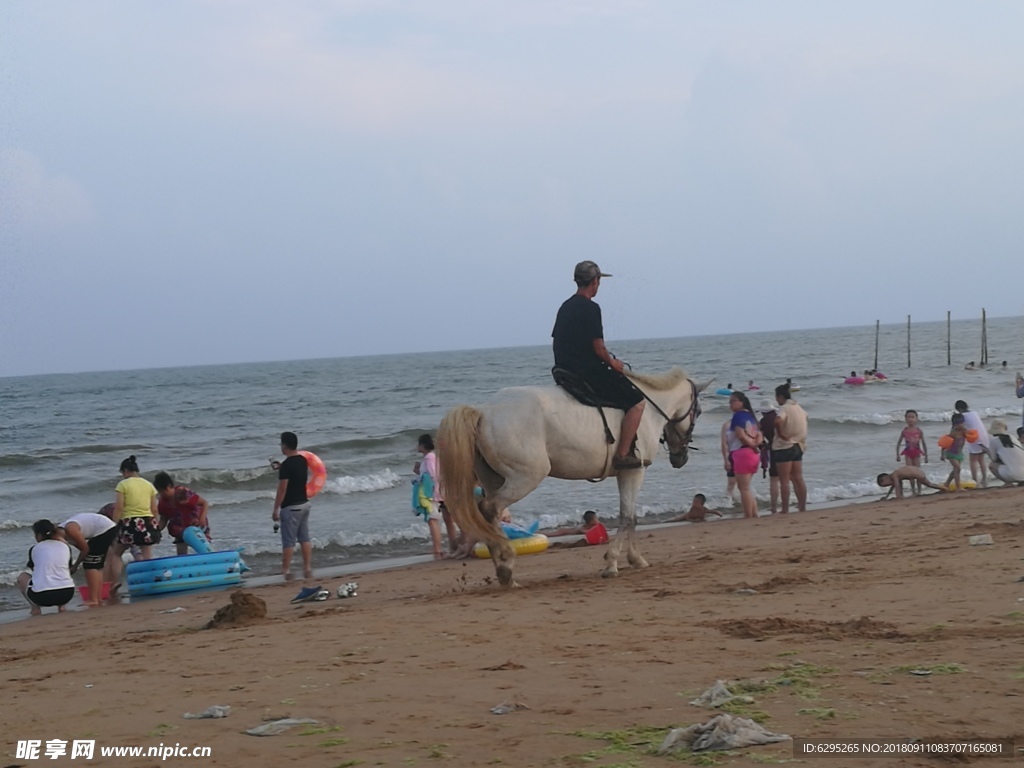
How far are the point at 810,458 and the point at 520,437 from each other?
16.5 meters

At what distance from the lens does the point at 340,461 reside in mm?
29109

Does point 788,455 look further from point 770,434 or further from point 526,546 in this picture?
A: point 526,546

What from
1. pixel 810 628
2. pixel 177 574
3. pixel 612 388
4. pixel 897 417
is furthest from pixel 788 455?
pixel 897 417

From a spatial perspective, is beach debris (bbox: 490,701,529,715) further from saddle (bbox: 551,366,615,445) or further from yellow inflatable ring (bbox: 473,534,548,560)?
yellow inflatable ring (bbox: 473,534,548,560)

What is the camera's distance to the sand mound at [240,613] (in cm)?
871

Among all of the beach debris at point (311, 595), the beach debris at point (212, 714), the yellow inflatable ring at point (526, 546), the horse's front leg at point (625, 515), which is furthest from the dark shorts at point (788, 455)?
the beach debris at point (212, 714)

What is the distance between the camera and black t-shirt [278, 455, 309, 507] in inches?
509

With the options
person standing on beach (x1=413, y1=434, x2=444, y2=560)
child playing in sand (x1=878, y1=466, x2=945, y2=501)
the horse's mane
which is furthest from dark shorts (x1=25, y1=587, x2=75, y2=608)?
child playing in sand (x1=878, y1=466, x2=945, y2=501)

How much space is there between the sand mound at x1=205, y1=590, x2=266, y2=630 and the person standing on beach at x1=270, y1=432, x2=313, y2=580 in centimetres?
403

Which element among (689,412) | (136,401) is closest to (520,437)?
(689,412)

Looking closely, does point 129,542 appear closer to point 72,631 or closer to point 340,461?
point 72,631

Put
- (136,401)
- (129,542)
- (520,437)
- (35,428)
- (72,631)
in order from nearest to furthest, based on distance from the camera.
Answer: (520,437) < (72,631) < (129,542) < (35,428) < (136,401)

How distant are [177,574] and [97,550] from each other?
943mm

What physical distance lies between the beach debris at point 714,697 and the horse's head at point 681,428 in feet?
18.7
